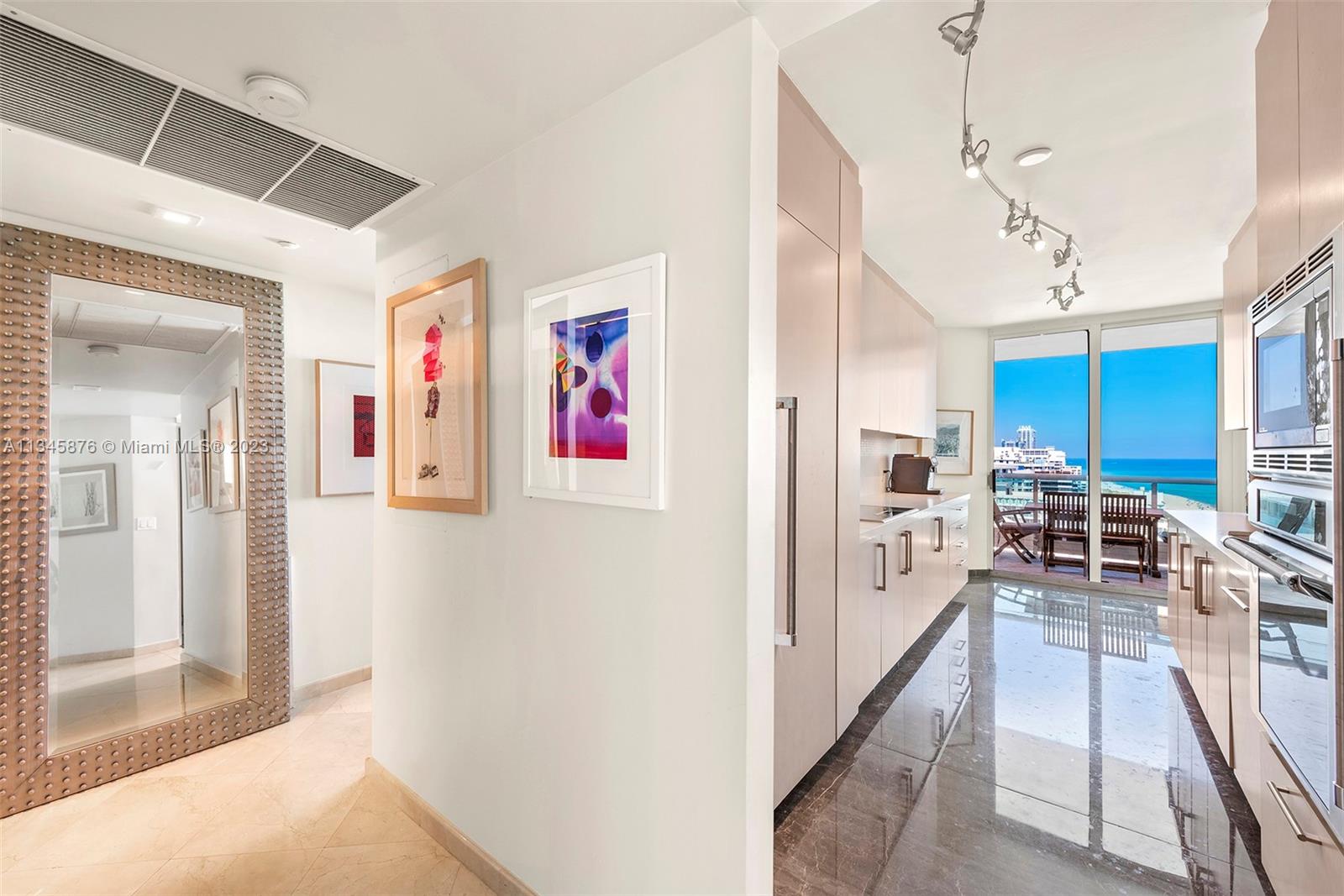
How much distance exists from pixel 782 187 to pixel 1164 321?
18.1 feet

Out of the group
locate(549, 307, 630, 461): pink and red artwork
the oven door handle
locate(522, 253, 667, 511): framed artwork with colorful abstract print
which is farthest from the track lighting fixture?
the oven door handle

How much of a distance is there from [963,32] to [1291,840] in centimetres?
236

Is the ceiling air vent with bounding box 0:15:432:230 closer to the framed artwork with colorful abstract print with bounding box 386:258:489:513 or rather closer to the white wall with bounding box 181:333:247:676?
the framed artwork with colorful abstract print with bounding box 386:258:489:513

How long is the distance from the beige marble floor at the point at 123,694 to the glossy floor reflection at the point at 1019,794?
9.68 feet

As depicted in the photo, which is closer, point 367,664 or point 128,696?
point 128,696

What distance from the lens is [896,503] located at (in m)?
4.32

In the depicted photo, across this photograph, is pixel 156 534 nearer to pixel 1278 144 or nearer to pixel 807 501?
pixel 807 501

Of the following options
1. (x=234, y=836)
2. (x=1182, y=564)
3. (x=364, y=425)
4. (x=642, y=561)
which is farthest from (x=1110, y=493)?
(x=234, y=836)

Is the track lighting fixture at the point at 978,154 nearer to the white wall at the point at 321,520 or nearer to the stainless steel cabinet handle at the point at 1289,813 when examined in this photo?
the stainless steel cabinet handle at the point at 1289,813

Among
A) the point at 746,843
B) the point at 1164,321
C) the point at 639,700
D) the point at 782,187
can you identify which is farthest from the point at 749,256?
the point at 1164,321

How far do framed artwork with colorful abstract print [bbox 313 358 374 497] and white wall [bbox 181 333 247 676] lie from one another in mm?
455

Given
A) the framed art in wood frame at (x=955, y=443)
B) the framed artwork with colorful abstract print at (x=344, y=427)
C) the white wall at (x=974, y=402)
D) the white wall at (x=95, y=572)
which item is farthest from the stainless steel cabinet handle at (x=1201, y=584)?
the white wall at (x=95, y=572)

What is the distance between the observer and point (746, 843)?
126 cm

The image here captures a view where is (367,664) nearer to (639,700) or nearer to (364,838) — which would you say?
(364,838)
